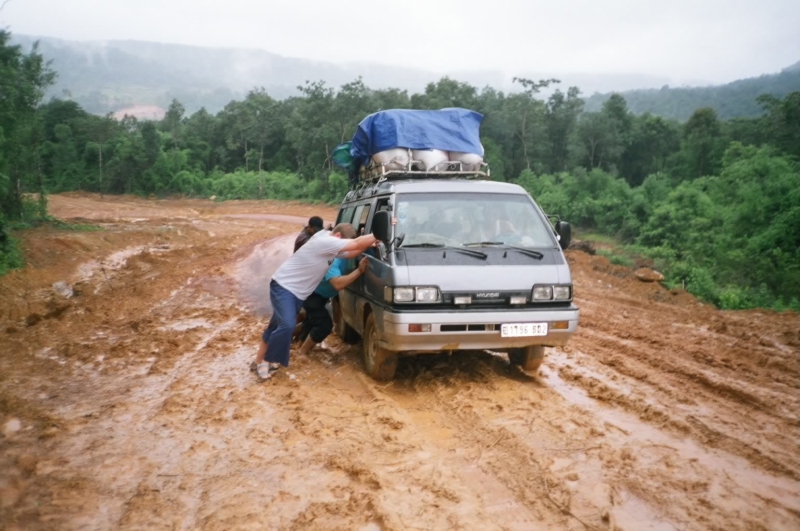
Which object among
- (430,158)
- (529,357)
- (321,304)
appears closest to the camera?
(529,357)

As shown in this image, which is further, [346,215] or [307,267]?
[346,215]

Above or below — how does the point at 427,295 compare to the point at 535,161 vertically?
below

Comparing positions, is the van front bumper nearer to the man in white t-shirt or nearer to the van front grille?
the van front grille

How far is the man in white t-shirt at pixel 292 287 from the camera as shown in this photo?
20.8 feet

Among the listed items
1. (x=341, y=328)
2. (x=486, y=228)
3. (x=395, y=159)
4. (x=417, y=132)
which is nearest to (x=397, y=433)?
(x=486, y=228)

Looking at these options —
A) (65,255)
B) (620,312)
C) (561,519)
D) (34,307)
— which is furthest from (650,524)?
(65,255)

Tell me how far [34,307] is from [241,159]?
51.7 m

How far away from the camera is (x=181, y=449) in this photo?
462 centimetres

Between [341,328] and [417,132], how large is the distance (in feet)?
8.95

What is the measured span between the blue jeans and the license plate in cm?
216

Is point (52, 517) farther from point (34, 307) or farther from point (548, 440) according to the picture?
point (34, 307)

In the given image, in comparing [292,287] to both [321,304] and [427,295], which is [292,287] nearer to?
[321,304]

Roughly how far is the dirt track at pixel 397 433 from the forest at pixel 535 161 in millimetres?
6067

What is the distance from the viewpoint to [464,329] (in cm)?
550
